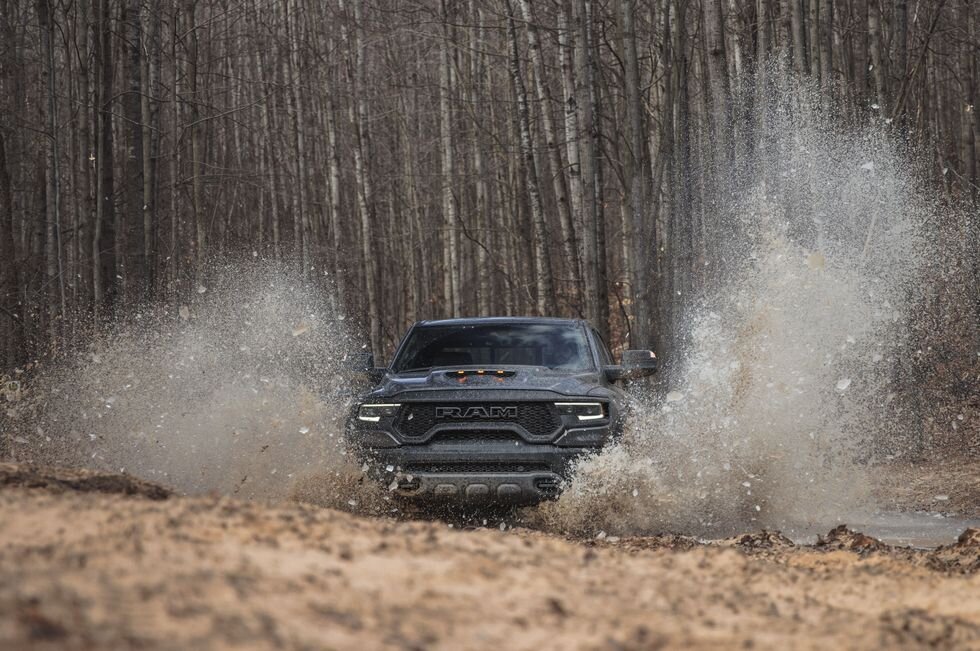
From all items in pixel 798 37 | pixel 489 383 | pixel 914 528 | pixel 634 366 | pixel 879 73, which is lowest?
pixel 914 528

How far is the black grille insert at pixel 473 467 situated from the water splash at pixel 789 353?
34 centimetres

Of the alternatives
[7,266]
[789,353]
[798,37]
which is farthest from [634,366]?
[7,266]

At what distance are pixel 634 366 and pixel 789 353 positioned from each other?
15.6 ft

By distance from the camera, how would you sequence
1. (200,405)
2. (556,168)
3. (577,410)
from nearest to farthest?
(577,410), (200,405), (556,168)

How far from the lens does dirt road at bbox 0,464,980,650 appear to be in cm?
353

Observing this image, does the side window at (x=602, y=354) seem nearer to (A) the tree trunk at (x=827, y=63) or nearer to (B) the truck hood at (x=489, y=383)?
(B) the truck hood at (x=489, y=383)

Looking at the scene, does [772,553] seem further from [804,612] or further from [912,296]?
[912,296]

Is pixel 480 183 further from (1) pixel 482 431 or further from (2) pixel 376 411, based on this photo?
(1) pixel 482 431

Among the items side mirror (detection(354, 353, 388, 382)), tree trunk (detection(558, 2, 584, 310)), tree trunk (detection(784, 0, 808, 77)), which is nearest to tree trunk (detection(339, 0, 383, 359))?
tree trunk (detection(558, 2, 584, 310))

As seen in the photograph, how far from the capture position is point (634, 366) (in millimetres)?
10719

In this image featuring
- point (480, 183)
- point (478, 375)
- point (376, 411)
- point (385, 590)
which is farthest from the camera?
point (480, 183)

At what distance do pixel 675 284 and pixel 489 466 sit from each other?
37.1 feet

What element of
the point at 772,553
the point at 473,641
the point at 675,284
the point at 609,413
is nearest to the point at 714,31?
the point at 675,284

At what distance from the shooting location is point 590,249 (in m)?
19.8
